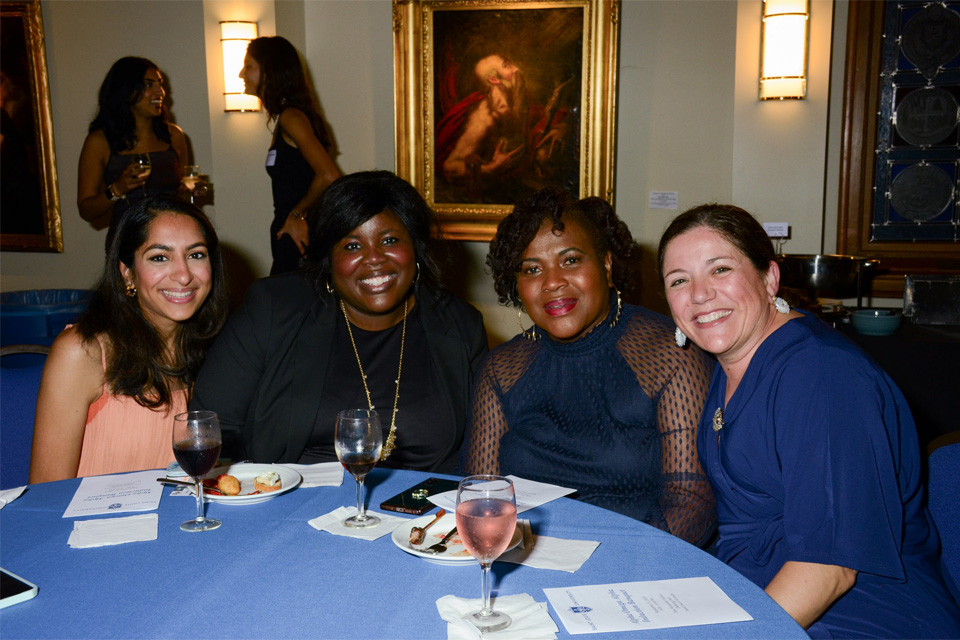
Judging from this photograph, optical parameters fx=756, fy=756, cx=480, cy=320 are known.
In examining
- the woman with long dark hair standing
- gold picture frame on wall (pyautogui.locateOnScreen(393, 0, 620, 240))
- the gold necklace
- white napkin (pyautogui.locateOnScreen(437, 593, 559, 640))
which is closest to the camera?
white napkin (pyautogui.locateOnScreen(437, 593, 559, 640))

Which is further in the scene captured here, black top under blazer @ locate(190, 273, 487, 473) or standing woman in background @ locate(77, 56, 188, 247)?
standing woman in background @ locate(77, 56, 188, 247)

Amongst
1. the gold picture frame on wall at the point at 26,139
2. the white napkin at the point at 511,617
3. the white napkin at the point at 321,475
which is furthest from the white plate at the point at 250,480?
the gold picture frame on wall at the point at 26,139

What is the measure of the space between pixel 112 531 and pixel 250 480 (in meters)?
0.35

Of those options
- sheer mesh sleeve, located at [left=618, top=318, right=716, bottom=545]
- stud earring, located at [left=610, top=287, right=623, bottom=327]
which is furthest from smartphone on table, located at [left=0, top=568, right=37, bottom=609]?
stud earring, located at [left=610, top=287, right=623, bottom=327]

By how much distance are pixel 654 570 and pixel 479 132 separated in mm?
4691

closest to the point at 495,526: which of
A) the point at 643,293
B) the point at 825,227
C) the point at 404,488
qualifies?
the point at 404,488

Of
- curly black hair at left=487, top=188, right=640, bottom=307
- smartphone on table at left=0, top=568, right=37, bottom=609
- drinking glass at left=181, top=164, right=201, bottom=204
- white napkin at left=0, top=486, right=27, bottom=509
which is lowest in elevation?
white napkin at left=0, top=486, right=27, bottom=509

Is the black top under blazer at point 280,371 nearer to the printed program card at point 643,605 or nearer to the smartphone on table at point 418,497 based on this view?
the smartphone on table at point 418,497

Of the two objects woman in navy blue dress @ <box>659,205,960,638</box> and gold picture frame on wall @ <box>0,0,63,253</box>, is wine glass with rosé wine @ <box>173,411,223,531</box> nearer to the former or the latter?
woman in navy blue dress @ <box>659,205,960,638</box>

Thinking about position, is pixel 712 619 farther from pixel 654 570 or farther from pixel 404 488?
pixel 404 488

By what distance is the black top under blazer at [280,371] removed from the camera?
2.23m

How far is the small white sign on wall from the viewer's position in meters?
5.39

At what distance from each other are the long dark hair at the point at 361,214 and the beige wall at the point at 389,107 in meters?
3.02

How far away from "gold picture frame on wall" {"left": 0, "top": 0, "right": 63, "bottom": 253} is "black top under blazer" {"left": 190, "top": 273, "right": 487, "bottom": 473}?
4382 millimetres
